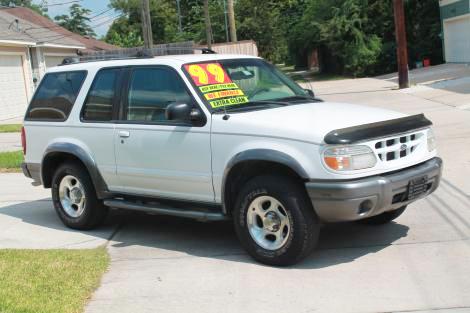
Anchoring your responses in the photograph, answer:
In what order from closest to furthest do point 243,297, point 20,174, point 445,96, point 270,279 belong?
point 243,297 < point 270,279 < point 20,174 < point 445,96

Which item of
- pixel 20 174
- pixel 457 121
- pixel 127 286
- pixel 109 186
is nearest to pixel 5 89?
pixel 20 174

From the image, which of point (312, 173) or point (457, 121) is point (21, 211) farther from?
point (457, 121)

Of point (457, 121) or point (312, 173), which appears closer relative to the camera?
point (312, 173)

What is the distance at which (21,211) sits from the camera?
8594mm

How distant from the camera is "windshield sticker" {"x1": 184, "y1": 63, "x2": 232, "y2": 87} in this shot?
6254 mm

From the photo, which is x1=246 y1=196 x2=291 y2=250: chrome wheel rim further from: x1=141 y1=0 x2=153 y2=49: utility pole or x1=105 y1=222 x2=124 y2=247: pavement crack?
x1=141 y1=0 x2=153 y2=49: utility pole

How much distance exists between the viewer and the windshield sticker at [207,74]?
6.25 metres

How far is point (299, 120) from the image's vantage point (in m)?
A: 5.53

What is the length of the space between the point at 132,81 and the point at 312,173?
239 centimetres

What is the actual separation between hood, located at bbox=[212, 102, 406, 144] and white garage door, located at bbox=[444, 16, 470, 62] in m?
26.1

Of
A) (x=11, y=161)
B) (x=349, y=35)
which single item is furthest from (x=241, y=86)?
(x=349, y=35)

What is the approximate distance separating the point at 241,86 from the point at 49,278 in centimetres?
252

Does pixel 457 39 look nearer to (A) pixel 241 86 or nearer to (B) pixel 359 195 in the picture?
(A) pixel 241 86

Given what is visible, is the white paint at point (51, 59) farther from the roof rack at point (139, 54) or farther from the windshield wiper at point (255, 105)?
the windshield wiper at point (255, 105)
